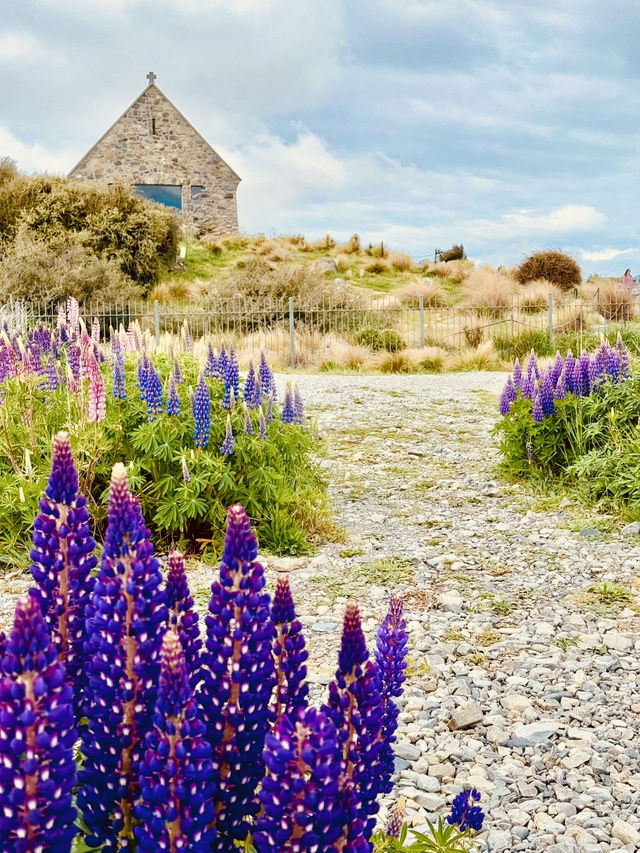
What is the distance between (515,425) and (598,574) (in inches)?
107

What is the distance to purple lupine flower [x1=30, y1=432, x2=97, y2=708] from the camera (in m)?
1.45

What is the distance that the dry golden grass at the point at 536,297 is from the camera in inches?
912

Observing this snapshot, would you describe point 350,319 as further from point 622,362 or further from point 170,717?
point 170,717

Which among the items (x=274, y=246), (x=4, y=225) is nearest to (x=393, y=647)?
(x=4, y=225)

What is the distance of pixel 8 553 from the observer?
5.89 m

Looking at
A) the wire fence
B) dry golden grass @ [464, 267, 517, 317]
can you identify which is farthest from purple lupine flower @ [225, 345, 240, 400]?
dry golden grass @ [464, 267, 517, 317]

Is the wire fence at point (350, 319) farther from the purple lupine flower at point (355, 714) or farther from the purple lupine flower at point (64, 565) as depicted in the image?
the purple lupine flower at point (355, 714)

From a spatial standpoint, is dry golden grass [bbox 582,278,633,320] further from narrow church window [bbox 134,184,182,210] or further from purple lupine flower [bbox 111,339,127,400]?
narrow church window [bbox 134,184,182,210]

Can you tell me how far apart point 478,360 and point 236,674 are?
1774 cm

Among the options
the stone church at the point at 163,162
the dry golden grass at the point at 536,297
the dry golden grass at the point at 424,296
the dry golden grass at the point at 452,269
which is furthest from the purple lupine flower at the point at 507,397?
the stone church at the point at 163,162

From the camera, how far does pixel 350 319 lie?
22.9m

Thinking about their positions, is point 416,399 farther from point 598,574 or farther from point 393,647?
point 393,647

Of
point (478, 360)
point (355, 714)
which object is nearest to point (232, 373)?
point (355, 714)

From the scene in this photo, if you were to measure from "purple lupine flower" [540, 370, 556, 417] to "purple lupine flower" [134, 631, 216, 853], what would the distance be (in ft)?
23.4
